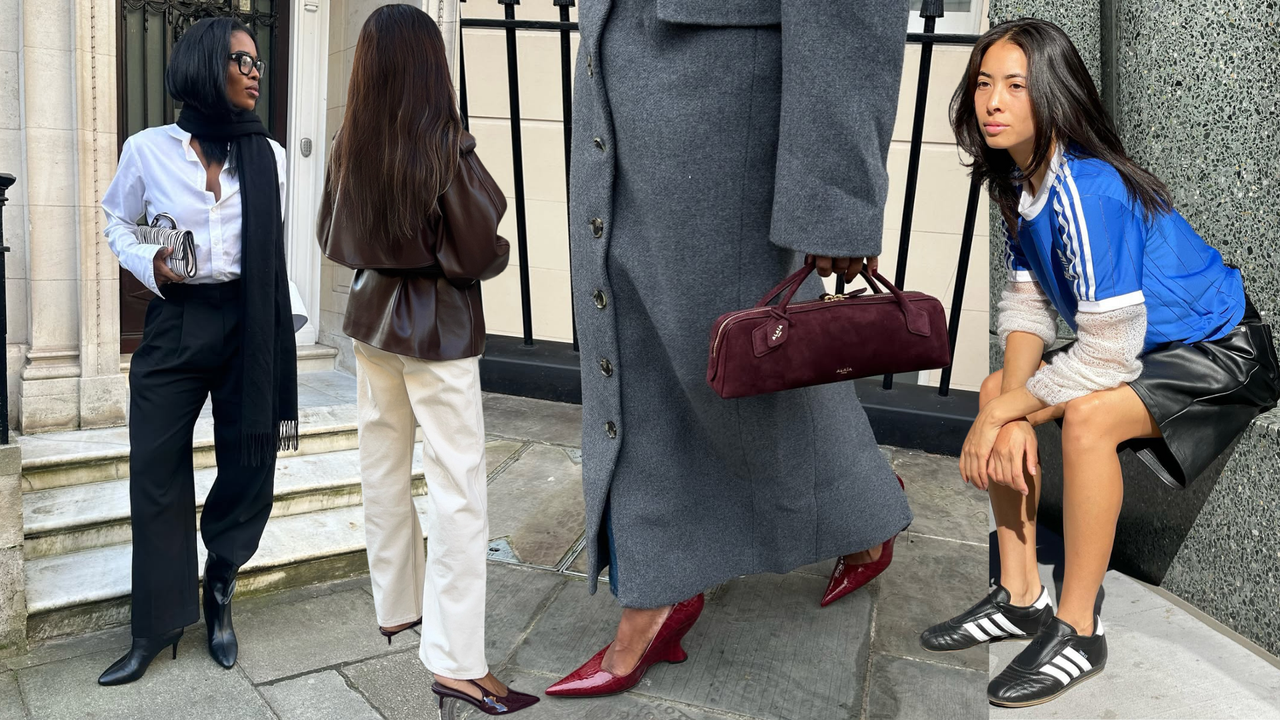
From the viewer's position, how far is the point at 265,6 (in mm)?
5246

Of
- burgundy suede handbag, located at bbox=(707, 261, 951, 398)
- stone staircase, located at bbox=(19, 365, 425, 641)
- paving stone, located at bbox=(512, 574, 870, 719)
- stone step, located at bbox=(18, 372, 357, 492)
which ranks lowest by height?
paving stone, located at bbox=(512, 574, 870, 719)

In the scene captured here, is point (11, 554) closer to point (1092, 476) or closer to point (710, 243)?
point (710, 243)

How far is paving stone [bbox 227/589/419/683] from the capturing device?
2828 millimetres

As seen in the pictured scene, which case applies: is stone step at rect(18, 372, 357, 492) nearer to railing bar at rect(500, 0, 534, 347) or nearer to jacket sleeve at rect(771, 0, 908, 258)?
railing bar at rect(500, 0, 534, 347)

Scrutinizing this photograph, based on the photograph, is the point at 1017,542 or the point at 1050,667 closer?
the point at 1050,667

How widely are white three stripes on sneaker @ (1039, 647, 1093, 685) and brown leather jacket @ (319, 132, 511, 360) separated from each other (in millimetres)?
1637

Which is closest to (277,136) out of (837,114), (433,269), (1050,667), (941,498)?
(433,269)

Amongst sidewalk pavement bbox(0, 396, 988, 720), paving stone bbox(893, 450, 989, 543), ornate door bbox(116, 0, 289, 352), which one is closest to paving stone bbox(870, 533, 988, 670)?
sidewalk pavement bbox(0, 396, 988, 720)

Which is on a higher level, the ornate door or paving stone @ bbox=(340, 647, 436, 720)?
the ornate door

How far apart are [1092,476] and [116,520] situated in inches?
118

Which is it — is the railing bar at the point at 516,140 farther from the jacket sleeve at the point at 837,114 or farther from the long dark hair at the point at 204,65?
the jacket sleeve at the point at 837,114

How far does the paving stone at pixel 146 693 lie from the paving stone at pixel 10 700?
0.02 m

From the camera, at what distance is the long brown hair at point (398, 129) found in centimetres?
224

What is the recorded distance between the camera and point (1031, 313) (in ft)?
9.34
